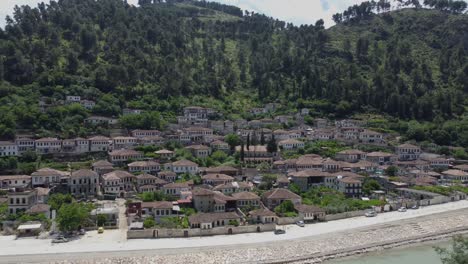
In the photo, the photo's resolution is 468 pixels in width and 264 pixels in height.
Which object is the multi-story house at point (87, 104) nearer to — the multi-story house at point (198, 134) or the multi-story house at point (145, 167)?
the multi-story house at point (198, 134)

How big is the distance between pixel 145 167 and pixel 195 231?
1591 centimetres

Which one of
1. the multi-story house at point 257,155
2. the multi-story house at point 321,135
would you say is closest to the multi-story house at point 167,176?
the multi-story house at point 257,155

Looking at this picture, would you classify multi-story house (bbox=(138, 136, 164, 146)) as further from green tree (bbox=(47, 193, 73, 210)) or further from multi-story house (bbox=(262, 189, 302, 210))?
multi-story house (bbox=(262, 189, 302, 210))

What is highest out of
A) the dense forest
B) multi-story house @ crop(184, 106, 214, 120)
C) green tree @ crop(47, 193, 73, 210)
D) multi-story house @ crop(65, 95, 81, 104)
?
the dense forest

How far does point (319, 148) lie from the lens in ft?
178

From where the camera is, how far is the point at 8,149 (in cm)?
4531

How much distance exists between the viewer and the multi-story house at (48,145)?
47.2m

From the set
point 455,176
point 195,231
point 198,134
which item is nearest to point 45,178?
point 195,231

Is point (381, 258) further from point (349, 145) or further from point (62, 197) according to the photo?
point (349, 145)

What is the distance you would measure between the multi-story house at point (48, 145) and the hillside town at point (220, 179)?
0.34 feet

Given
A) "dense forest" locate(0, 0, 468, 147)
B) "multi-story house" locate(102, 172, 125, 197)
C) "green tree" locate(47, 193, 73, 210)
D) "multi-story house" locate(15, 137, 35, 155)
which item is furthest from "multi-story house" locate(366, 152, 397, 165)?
"multi-story house" locate(15, 137, 35, 155)

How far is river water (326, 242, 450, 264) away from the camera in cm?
2736

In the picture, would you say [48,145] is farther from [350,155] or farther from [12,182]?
[350,155]

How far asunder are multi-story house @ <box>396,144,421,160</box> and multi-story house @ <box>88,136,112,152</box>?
1358 inches
